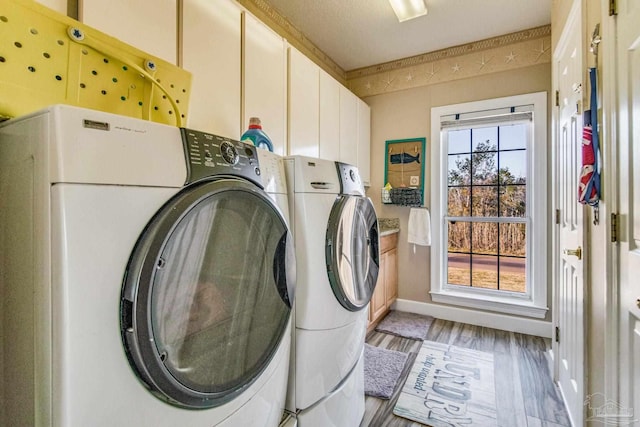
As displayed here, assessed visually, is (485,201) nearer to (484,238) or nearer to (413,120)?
(484,238)

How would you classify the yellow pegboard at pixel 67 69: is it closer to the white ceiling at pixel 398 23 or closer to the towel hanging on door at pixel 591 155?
the towel hanging on door at pixel 591 155

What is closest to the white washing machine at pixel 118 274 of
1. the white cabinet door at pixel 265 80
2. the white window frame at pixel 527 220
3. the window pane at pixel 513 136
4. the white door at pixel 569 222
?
the white cabinet door at pixel 265 80

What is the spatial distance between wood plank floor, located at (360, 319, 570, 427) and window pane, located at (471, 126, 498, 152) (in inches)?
68.5

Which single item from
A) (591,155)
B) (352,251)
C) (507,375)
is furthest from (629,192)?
(507,375)

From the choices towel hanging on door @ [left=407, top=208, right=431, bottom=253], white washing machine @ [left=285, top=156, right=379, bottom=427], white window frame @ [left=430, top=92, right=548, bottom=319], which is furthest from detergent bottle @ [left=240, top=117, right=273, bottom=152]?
white window frame @ [left=430, top=92, right=548, bottom=319]

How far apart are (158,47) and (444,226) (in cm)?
282

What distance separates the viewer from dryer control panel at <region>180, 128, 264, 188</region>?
2.36 feet

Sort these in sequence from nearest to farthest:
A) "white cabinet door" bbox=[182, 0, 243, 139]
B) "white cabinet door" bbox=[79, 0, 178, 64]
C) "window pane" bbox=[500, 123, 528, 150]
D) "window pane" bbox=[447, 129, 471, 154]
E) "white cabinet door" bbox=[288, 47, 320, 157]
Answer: "white cabinet door" bbox=[79, 0, 178, 64], "white cabinet door" bbox=[182, 0, 243, 139], "white cabinet door" bbox=[288, 47, 320, 157], "window pane" bbox=[500, 123, 528, 150], "window pane" bbox=[447, 129, 471, 154]

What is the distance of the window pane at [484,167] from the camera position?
2.88 metres

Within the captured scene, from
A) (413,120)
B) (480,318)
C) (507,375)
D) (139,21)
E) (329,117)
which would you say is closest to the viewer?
(139,21)

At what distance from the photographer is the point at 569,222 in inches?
66.4

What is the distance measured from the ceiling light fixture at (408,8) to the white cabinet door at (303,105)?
28.4 inches

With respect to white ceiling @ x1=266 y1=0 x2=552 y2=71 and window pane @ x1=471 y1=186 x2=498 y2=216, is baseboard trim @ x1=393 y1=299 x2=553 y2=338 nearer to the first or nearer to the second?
window pane @ x1=471 y1=186 x2=498 y2=216

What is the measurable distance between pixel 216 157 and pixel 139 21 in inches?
32.8
